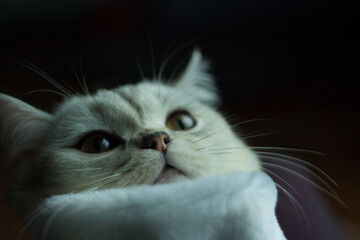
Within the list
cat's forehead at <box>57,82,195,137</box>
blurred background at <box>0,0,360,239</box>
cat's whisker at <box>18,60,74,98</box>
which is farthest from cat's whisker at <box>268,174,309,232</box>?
cat's whisker at <box>18,60,74,98</box>

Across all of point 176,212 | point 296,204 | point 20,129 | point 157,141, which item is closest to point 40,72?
point 20,129

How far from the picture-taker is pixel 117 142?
569 millimetres

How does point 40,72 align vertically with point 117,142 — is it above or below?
above

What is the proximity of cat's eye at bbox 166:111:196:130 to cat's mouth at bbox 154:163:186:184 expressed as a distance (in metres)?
0.14

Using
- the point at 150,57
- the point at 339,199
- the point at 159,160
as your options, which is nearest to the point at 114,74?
the point at 150,57

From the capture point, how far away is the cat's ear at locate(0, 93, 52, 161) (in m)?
0.61

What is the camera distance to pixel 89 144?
23.0 inches

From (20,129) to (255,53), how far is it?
1.51ft

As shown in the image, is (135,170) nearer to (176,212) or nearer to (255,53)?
(176,212)

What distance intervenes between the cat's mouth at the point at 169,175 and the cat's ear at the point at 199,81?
0.29 m

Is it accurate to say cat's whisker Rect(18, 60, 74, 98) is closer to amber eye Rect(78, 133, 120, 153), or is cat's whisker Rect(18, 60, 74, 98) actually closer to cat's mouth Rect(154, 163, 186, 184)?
amber eye Rect(78, 133, 120, 153)

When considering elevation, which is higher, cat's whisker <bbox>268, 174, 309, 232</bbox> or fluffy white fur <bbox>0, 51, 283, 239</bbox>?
fluffy white fur <bbox>0, 51, 283, 239</bbox>

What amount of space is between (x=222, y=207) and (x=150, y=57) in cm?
36

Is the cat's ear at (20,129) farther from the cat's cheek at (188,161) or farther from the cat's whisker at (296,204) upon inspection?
the cat's whisker at (296,204)
